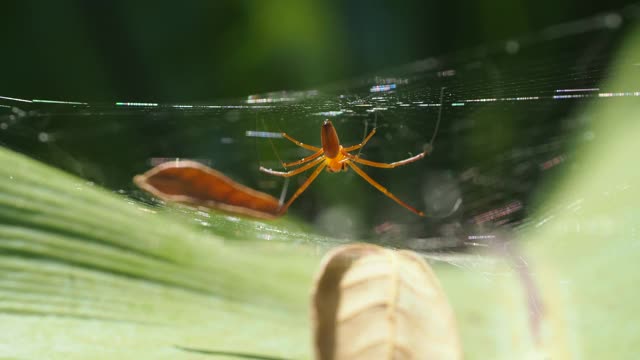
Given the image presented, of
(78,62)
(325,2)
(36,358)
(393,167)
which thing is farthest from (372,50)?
(36,358)

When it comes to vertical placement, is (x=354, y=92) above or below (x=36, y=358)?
above

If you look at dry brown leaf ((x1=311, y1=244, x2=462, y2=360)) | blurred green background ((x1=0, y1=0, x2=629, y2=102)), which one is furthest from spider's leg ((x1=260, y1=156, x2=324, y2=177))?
dry brown leaf ((x1=311, y1=244, x2=462, y2=360))

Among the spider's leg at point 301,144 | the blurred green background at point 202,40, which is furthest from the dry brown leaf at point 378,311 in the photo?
the blurred green background at point 202,40

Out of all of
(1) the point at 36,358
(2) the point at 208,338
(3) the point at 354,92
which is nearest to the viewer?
(1) the point at 36,358

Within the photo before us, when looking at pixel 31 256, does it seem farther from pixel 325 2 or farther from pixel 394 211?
pixel 325 2

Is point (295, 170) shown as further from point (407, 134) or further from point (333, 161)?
point (407, 134)

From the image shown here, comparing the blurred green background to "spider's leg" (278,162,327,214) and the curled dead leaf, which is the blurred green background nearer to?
"spider's leg" (278,162,327,214)
